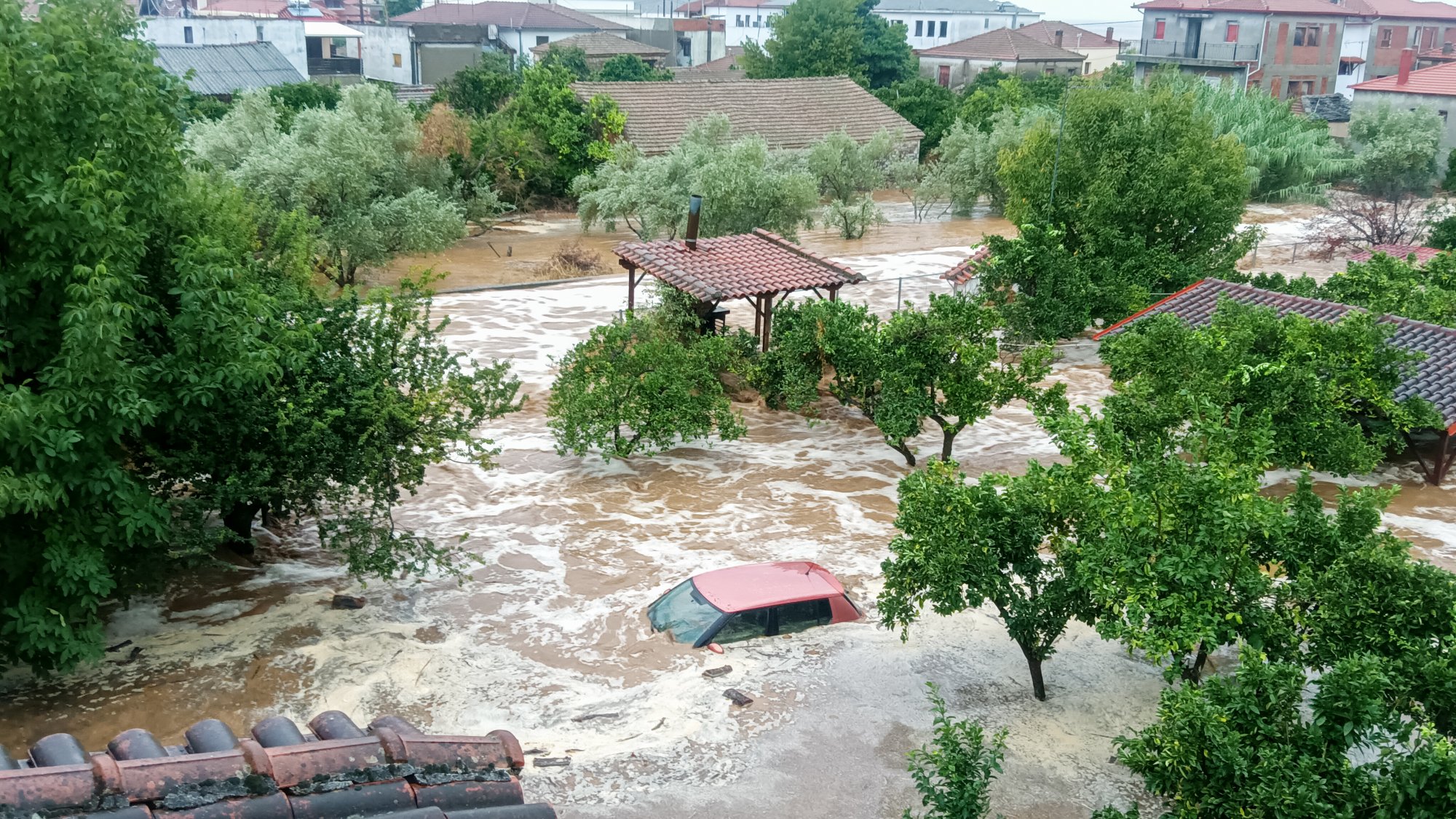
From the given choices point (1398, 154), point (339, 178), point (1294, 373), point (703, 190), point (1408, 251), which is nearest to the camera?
point (1294, 373)

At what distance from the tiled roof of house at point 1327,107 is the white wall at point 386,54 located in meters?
52.4

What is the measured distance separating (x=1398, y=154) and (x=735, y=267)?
130 ft

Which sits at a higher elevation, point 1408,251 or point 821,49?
point 821,49

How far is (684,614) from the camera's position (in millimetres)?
13781

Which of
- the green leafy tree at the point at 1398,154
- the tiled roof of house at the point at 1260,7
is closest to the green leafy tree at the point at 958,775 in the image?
the green leafy tree at the point at 1398,154

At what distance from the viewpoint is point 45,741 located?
5703 millimetres

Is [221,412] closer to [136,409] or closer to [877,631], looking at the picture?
[136,409]

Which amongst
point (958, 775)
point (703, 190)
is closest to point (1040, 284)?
point (703, 190)

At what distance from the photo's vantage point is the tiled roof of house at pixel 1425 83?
55906mm

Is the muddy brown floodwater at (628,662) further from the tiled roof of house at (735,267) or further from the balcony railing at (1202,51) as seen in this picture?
the balcony railing at (1202,51)

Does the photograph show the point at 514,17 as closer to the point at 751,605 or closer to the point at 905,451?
the point at 905,451

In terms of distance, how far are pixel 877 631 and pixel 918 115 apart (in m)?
49.0

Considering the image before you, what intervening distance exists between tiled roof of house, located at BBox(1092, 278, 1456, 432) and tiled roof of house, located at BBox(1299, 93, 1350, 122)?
4414 cm

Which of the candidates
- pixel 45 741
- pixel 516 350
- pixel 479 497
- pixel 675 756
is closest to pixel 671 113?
pixel 516 350
